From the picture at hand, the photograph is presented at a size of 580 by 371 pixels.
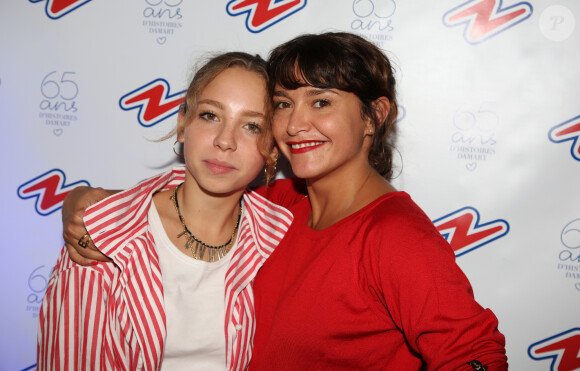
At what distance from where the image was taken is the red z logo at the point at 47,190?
7.18 feet

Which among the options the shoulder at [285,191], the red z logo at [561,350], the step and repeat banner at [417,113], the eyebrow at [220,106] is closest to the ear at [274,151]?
the eyebrow at [220,106]

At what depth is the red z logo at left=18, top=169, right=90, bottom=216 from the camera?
2189 mm

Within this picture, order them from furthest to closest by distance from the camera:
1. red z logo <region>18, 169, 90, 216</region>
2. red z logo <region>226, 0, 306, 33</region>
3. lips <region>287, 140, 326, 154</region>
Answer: red z logo <region>18, 169, 90, 216</region>, red z logo <region>226, 0, 306, 33</region>, lips <region>287, 140, 326, 154</region>

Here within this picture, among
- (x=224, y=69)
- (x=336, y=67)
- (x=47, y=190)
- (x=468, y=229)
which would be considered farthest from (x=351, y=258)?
(x=47, y=190)

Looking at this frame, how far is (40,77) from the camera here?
7.00 feet

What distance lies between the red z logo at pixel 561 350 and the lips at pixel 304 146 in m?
1.55

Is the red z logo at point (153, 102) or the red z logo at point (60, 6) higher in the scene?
the red z logo at point (60, 6)

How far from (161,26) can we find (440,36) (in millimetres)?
1372

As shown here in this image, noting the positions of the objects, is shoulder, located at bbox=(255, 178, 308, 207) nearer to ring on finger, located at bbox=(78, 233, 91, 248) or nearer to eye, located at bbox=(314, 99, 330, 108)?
eye, located at bbox=(314, 99, 330, 108)

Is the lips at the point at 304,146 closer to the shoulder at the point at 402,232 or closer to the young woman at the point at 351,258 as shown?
the young woman at the point at 351,258

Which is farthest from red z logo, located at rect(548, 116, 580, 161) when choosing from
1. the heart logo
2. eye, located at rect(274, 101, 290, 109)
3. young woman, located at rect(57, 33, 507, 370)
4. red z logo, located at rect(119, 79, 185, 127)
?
red z logo, located at rect(119, 79, 185, 127)

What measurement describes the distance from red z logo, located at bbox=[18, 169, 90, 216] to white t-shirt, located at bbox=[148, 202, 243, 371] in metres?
0.98

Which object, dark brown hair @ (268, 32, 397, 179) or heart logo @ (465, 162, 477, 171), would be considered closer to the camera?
dark brown hair @ (268, 32, 397, 179)

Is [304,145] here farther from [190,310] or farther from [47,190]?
[47,190]
